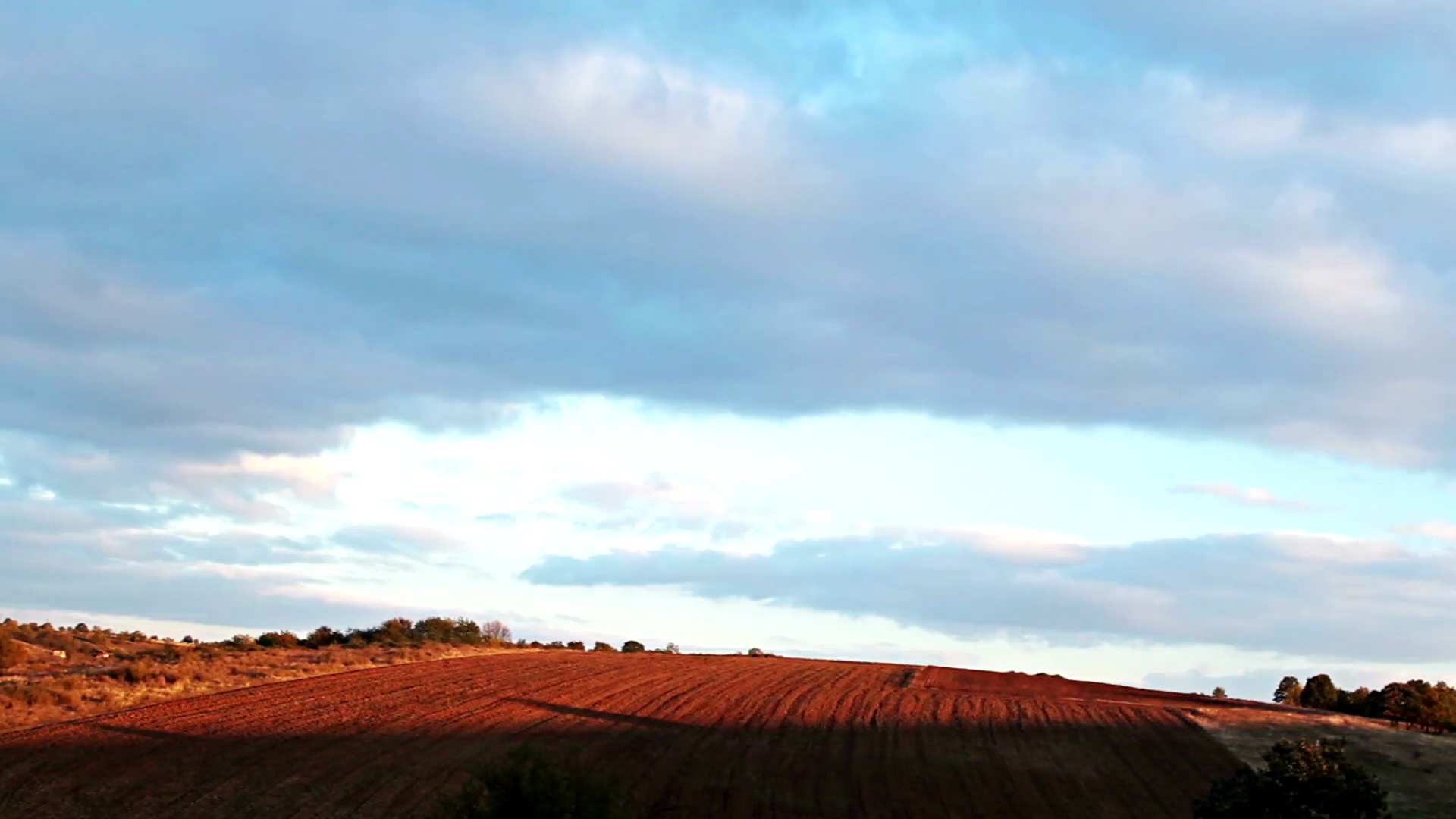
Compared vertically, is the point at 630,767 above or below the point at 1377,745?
below

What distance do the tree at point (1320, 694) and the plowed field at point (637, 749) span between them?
17059 millimetres

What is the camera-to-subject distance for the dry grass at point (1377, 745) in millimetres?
42500

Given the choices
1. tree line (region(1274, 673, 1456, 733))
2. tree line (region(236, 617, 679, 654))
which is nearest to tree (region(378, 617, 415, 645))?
tree line (region(236, 617, 679, 654))

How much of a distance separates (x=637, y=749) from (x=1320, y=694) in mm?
47948

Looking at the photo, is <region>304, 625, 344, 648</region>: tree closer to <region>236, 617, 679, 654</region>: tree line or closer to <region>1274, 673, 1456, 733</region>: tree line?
<region>236, 617, 679, 654</region>: tree line

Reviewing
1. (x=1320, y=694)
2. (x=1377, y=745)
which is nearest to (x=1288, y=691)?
(x=1320, y=694)

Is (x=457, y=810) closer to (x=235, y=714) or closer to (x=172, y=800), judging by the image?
(x=172, y=800)

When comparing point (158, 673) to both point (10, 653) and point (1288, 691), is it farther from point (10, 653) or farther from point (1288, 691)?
point (1288, 691)

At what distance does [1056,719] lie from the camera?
55.3 metres

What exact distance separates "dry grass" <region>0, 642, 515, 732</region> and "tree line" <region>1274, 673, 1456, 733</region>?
44556 mm

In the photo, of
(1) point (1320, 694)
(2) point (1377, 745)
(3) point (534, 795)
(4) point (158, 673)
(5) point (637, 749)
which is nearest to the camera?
(3) point (534, 795)

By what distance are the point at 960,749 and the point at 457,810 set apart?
27.3 meters

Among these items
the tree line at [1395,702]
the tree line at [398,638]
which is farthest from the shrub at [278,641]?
the tree line at [1395,702]

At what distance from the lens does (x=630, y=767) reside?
3919cm
